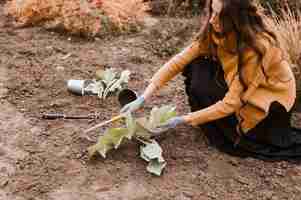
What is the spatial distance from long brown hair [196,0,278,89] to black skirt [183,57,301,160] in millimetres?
310

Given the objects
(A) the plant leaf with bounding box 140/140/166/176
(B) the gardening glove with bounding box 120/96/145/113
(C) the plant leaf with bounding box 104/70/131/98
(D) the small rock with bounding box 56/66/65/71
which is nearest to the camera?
(A) the plant leaf with bounding box 140/140/166/176

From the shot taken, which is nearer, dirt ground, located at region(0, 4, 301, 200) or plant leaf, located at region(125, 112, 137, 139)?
dirt ground, located at region(0, 4, 301, 200)

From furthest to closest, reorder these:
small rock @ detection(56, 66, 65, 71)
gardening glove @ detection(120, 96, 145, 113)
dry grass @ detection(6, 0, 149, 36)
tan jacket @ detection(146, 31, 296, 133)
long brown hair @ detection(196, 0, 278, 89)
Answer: dry grass @ detection(6, 0, 149, 36) < small rock @ detection(56, 66, 65, 71) < gardening glove @ detection(120, 96, 145, 113) < tan jacket @ detection(146, 31, 296, 133) < long brown hair @ detection(196, 0, 278, 89)

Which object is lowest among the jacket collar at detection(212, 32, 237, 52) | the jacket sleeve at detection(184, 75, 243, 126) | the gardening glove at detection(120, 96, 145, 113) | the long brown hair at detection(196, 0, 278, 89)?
the gardening glove at detection(120, 96, 145, 113)

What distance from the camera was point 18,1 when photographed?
5043 mm

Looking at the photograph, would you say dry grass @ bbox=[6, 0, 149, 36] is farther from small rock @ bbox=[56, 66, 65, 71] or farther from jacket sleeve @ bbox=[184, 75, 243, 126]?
jacket sleeve @ bbox=[184, 75, 243, 126]

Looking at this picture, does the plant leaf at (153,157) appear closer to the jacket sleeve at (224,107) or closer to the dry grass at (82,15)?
the jacket sleeve at (224,107)

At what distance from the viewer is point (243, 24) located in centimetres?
302

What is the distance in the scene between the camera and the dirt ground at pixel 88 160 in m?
3.10

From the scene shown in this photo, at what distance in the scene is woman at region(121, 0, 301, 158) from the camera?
10.0 feet

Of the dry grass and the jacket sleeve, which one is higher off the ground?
the jacket sleeve

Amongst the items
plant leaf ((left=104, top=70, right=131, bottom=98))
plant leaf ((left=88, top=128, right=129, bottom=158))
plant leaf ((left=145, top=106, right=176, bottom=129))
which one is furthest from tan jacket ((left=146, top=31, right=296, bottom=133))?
plant leaf ((left=104, top=70, right=131, bottom=98))

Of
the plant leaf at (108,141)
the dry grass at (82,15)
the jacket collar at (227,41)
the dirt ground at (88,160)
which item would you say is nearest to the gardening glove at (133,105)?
the plant leaf at (108,141)

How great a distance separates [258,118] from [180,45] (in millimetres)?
1661
